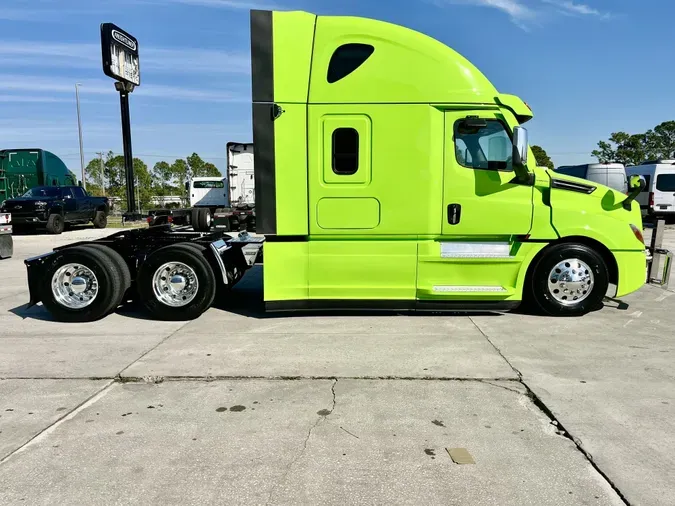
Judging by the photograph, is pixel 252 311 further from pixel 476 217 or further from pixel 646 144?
pixel 646 144

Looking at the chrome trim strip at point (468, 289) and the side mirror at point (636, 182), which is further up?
the side mirror at point (636, 182)

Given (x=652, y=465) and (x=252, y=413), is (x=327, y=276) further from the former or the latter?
(x=652, y=465)

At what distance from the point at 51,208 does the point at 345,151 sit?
59.7 feet

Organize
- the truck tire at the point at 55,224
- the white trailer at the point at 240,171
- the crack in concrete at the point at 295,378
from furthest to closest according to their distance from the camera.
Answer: the truck tire at the point at 55,224
the white trailer at the point at 240,171
the crack in concrete at the point at 295,378

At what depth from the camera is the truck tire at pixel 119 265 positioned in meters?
6.33

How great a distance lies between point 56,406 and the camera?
3797 millimetres

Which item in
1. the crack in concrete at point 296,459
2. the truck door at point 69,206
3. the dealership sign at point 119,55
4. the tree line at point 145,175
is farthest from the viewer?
the tree line at point 145,175

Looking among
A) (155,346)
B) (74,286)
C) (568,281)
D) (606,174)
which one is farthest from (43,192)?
(606,174)

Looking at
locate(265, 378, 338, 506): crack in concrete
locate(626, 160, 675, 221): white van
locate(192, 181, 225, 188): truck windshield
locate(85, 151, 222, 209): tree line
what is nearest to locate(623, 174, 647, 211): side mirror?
locate(265, 378, 338, 506): crack in concrete

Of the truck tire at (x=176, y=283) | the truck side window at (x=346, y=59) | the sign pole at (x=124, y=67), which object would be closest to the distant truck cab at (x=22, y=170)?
the sign pole at (x=124, y=67)

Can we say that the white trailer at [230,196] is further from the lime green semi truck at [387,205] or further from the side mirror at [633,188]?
the side mirror at [633,188]

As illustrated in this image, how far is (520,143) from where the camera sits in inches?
222

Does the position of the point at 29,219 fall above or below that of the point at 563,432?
above

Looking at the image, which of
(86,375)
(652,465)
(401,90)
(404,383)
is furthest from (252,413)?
(401,90)
